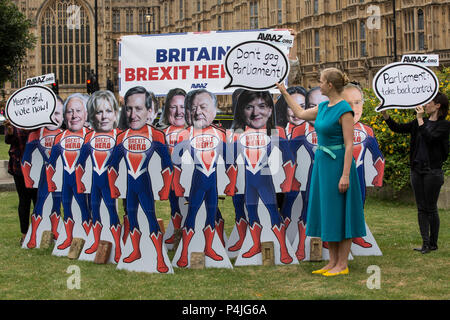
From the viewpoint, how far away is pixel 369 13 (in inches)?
1225

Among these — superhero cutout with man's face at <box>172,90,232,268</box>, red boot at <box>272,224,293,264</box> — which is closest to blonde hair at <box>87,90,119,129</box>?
superhero cutout with man's face at <box>172,90,232,268</box>

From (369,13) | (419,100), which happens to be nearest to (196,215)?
(419,100)

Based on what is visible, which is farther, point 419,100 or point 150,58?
point 150,58

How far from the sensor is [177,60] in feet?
24.0

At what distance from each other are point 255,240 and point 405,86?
2.12m

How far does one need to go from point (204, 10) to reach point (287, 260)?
45403 mm

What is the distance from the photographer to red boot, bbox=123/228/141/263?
6012 millimetres

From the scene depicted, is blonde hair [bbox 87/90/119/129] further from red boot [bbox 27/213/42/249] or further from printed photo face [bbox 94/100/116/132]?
red boot [bbox 27/213/42/249]

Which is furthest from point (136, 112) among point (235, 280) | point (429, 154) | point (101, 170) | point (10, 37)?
point (10, 37)

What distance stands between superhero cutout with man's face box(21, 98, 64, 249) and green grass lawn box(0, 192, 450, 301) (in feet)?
0.89

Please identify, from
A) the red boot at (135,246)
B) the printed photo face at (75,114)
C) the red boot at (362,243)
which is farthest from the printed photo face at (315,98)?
the printed photo face at (75,114)

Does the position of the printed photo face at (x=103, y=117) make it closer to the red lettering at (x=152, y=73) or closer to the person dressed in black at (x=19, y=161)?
the red lettering at (x=152, y=73)

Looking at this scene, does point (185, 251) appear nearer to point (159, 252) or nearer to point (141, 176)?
point (159, 252)

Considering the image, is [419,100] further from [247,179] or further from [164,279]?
[164,279]
